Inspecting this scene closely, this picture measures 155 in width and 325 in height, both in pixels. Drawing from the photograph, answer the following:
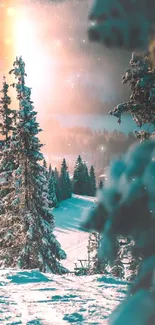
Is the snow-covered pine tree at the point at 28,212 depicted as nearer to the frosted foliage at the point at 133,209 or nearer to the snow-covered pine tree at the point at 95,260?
the snow-covered pine tree at the point at 95,260

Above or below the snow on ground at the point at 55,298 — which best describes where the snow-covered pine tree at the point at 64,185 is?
above

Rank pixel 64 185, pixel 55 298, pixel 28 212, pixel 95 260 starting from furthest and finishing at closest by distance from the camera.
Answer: pixel 64 185 → pixel 28 212 → pixel 55 298 → pixel 95 260

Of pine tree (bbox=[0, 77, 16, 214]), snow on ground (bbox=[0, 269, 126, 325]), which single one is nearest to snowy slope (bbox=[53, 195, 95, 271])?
pine tree (bbox=[0, 77, 16, 214])

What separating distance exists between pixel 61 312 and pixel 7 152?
14047 millimetres

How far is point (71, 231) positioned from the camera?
68.6m

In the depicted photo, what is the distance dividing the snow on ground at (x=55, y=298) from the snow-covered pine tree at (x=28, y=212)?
27.8 ft

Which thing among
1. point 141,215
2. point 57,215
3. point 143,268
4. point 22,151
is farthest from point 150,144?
point 57,215

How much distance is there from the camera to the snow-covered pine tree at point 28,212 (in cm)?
1859

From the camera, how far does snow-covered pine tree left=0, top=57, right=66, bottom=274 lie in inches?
732

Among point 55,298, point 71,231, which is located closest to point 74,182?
point 71,231

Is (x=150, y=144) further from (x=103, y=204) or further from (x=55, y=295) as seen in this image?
(x=55, y=295)

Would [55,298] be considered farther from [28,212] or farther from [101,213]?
[28,212]

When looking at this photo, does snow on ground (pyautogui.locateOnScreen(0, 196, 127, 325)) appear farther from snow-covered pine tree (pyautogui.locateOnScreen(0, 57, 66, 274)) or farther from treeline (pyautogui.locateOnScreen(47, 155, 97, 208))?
treeline (pyautogui.locateOnScreen(47, 155, 97, 208))

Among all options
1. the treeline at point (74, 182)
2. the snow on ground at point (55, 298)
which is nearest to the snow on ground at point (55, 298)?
the snow on ground at point (55, 298)
